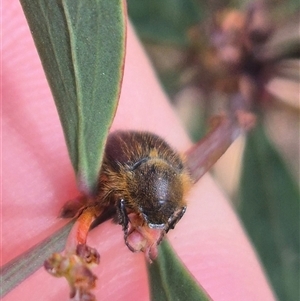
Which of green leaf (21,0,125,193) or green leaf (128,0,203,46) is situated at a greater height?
green leaf (21,0,125,193)

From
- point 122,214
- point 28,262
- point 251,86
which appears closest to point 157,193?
point 122,214

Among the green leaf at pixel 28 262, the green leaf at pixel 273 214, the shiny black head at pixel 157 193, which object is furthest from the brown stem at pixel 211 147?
the green leaf at pixel 273 214

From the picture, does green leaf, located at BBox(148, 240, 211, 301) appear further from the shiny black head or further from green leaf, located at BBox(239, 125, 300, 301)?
green leaf, located at BBox(239, 125, 300, 301)

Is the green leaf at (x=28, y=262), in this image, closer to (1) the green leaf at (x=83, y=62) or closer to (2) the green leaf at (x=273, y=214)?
(1) the green leaf at (x=83, y=62)

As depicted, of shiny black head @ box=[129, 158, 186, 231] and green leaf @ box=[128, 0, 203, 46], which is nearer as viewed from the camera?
shiny black head @ box=[129, 158, 186, 231]

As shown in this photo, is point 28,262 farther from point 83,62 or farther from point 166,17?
point 166,17

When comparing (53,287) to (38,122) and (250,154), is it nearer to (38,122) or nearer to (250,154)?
(38,122)

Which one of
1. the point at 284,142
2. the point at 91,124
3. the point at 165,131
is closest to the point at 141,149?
the point at 91,124

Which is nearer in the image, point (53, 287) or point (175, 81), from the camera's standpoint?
point (53, 287)

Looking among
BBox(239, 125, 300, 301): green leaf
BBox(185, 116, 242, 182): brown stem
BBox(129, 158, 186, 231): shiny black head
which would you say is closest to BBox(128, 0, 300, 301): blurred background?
BBox(239, 125, 300, 301): green leaf
